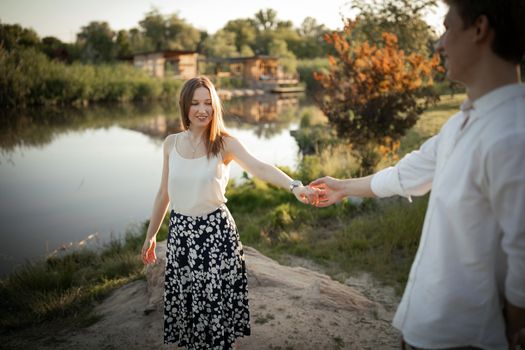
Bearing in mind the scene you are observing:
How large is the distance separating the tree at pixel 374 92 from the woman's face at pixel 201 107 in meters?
5.79

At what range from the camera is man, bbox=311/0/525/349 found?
3.75 ft

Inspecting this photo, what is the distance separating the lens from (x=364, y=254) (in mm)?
5047

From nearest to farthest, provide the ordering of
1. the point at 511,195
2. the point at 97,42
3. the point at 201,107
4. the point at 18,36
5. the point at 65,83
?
1. the point at 511,195
2. the point at 201,107
3. the point at 65,83
4. the point at 18,36
5. the point at 97,42

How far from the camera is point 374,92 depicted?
26.1 ft

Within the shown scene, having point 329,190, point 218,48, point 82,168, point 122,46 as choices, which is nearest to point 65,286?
point 329,190

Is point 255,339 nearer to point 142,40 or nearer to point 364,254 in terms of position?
point 364,254

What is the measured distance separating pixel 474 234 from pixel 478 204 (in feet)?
0.30

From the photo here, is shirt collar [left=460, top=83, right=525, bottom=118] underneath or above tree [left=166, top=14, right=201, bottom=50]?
underneath

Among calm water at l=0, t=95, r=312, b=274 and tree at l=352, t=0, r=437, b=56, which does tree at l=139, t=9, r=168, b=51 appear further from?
tree at l=352, t=0, r=437, b=56

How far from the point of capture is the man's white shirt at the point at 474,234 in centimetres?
113

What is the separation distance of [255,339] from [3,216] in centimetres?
686

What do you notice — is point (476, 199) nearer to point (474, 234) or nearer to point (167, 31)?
point (474, 234)

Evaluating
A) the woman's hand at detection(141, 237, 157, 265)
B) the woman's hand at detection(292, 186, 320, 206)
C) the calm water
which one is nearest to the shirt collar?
the woman's hand at detection(292, 186, 320, 206)

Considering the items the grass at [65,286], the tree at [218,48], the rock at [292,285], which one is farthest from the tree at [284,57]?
Result: the rock at [292,285]
